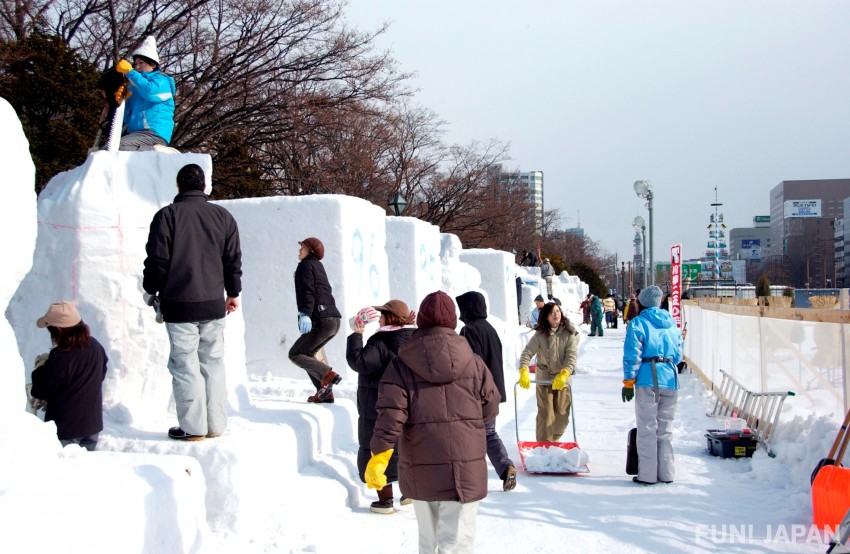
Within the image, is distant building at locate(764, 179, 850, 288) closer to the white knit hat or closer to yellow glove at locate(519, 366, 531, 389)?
yellow glove at locate(519, 366, 531, 389)

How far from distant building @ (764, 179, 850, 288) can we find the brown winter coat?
72.6m

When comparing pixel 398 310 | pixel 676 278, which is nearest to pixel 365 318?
pixel 398 310

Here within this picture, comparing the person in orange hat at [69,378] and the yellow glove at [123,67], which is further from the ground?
the yellow glove at [123,67]

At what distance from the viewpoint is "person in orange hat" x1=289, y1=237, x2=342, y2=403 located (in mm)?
7238

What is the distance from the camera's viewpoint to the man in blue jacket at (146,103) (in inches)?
259

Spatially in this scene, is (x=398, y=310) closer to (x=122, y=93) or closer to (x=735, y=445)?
(x=122, y=93)

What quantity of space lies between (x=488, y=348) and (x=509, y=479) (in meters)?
1.05

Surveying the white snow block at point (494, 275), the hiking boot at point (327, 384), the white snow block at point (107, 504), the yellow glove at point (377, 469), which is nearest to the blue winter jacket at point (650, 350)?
the hiking boot at point (327, 384)

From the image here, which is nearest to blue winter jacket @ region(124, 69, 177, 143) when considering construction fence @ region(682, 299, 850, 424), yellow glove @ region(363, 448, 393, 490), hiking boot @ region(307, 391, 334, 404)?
hiking boot @ region(307, 391, 334, 404)

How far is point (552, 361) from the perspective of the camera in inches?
330

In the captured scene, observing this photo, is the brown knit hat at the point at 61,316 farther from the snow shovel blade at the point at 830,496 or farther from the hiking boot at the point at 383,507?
the snow shovel blade at the point at 830,496

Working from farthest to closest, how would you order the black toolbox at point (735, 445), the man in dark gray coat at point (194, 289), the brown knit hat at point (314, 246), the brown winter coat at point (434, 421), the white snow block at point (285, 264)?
the white snow block at point (285, 264) < the black toolbox at point (735, 445) < the brown knit hat at point (314, 246) < the man in dark gray coat at point (194, 289) < the brown winter coat at point (434, 421)

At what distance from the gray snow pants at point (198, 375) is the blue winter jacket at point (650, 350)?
3498 millimetres

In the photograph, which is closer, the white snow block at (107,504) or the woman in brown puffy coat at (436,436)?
the white snow block at (107,504)
